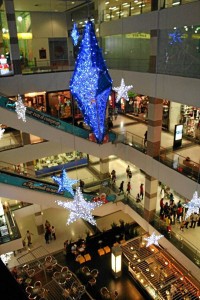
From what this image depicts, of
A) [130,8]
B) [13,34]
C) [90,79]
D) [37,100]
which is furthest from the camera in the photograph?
[37,100]

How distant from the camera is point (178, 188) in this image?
36.2ft

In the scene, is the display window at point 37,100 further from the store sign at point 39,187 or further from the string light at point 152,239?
the string light at point 152,239

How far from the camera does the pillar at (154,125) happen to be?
11.8 metres

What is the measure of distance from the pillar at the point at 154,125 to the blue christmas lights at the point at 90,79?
5.86 m

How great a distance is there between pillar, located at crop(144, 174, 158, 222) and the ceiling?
32.4 ft

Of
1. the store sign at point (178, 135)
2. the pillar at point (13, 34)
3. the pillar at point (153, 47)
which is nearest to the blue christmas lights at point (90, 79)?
the pillar at point (153, 47)

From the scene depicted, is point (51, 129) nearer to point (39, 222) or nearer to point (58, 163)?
point (39, 222)

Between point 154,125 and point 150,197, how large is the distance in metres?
3.30

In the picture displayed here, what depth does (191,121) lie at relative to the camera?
16.0 m

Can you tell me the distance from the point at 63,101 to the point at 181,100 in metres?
11.5

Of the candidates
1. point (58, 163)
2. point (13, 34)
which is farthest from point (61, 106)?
point (13, 34)

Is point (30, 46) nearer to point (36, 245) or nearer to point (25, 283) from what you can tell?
point (36, 245)

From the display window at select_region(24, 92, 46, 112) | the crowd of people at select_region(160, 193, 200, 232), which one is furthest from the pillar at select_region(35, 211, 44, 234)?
the display window at select_region(24, 92, 46, 112)

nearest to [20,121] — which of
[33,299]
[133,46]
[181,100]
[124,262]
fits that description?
[181,100]
